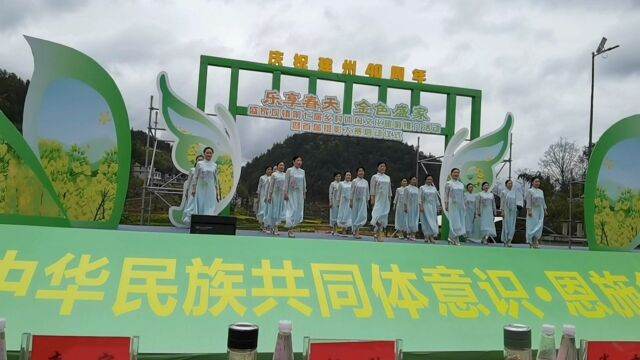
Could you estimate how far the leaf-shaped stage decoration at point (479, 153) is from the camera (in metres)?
9.01

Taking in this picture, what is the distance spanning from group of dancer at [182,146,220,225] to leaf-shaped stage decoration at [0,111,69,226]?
6.51 ft

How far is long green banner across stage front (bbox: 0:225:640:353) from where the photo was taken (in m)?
2.24

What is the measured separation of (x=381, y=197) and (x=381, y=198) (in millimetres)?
16

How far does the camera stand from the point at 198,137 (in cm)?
795

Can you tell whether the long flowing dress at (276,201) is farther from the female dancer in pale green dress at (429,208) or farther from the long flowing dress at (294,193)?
the female dancer in pale green dress at (429,208)

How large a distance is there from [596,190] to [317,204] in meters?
9.16

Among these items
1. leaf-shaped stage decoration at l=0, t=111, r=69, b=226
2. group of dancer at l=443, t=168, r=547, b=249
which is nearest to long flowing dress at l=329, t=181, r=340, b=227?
group of dancer at l=443, t=168, r=547, b=249

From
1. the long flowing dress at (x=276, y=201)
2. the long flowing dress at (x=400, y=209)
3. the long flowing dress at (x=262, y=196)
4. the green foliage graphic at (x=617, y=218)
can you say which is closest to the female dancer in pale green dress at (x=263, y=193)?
the long flowing dress at (x=262, y=196)

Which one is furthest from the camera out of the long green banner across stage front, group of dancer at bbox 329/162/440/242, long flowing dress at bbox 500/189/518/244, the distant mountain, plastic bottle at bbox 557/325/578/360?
the distant mountain

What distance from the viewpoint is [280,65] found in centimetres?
818

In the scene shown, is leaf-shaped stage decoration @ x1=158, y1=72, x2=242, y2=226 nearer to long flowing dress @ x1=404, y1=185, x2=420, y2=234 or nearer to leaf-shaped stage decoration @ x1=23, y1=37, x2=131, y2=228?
leaf-shaped stage decoration @ x1=23, y1=37, x2=131, y2=228

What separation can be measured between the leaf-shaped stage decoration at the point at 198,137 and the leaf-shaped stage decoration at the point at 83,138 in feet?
4.13

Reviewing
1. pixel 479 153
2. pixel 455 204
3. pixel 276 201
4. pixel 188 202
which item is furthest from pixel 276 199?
pixel 479 153

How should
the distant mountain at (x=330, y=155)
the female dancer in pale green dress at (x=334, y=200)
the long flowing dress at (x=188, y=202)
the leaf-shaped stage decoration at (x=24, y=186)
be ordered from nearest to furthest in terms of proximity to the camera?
the leaf-shaped stage decoration at (x=24, y=186) < the long flowing dress at (x=188, y=202) < the female dancer in pale green dress at (x=334, y=200) < the distant mountain at (x=330, y=155)
